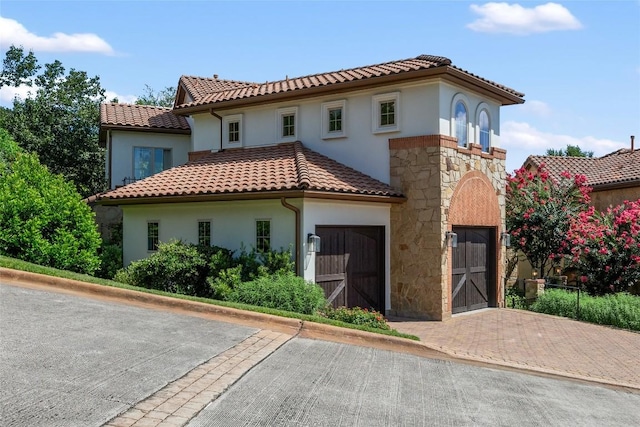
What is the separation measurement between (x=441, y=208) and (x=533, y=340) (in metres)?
4.04

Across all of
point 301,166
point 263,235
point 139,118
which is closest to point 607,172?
point 301,166

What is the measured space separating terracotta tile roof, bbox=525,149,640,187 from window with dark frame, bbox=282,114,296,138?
490 inches

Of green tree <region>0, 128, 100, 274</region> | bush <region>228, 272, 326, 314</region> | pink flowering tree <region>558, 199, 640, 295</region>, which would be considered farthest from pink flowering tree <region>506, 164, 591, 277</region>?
green tree <region>0, 128, 100, 274</region>

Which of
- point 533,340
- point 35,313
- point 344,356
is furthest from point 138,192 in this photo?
point 533,340

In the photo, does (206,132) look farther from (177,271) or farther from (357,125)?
(177,271)

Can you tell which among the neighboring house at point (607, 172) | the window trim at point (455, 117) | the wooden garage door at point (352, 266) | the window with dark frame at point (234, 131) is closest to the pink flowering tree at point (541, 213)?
the neighboring house at point (607, 172)

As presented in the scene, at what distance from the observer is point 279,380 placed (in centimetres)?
764

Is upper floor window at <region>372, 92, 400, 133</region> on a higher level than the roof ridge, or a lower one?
higher

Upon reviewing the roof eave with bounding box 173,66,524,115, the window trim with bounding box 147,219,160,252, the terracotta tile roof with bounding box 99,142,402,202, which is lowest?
the window trim with bounding box 147,219,160,252

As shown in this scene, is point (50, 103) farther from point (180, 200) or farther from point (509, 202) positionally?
point (509, 202)

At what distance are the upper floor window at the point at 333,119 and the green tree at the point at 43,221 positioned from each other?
22.3 feet

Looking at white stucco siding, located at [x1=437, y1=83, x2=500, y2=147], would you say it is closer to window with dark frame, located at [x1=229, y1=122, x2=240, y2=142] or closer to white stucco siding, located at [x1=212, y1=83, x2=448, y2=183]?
white stucco siding, located at [x1=212, y1=83, x2=448, y2=183]

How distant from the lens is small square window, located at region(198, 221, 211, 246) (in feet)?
53.6

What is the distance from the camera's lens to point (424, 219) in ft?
51.9
